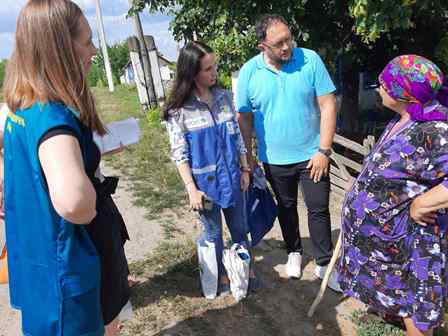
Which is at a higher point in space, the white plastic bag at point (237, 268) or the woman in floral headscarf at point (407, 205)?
the woman in floral headscarf at point (407, 205)

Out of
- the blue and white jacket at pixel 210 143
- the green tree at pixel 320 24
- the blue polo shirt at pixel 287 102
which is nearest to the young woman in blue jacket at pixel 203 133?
the blue and white jacket at pixel 210 143

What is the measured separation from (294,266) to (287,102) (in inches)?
50.8

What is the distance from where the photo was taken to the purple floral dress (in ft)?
6.10

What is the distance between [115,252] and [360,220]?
1.22 metres

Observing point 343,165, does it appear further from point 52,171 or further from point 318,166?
point 52,171

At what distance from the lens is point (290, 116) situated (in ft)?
9.28

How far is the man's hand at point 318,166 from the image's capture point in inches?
112

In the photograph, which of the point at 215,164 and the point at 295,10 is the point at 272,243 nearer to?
the point at 215,164

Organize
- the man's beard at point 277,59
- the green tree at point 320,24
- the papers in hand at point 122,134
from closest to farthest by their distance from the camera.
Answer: the papers in hand at point 122,134
the man's beard at point 277,59
the green tree at point 320,24

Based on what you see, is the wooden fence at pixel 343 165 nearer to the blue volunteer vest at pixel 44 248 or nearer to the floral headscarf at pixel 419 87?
Result: the floral headscarf at pixel 419 87

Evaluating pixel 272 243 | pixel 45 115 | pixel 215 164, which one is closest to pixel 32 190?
pixel 45 115

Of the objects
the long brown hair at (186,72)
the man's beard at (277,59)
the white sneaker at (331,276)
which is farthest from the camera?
the white sneaker at (331,276)

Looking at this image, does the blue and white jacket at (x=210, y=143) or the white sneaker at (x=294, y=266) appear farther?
the white sneaker at (x=294, y=266)

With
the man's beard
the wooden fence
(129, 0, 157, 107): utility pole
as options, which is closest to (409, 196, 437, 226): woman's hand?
the man's beard
